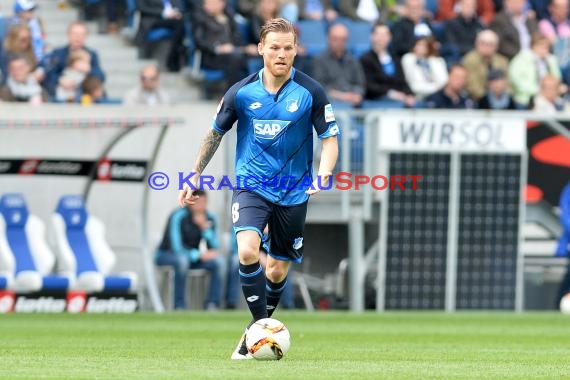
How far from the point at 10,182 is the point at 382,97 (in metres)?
5.59

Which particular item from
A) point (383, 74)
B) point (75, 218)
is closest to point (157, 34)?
point (383, 74)

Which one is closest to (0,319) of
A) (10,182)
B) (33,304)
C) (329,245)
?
(33,304)

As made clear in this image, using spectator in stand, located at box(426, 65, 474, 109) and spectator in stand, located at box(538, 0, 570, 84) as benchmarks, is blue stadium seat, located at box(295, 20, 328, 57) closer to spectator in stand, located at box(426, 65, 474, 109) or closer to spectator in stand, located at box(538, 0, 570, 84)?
spectator in stand, located at box(426, 65, 474, 109)

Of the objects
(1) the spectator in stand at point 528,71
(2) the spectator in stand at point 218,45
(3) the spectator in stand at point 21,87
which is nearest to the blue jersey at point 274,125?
(3) the spectator in stand at point 21,87

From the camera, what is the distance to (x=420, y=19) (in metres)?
23.7

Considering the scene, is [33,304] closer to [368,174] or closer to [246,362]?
[368,174]

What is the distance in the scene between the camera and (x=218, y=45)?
22.0 metres

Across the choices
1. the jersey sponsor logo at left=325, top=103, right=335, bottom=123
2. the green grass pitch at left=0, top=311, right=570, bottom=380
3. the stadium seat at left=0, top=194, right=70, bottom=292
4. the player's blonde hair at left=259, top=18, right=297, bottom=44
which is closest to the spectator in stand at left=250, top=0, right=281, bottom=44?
the stadium seat at left=0, top=194, right=70, bottom=292

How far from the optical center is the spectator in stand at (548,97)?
2284 centimetres

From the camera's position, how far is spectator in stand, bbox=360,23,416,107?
22312 millimetres

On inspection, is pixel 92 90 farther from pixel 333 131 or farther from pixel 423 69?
pixel 333 131

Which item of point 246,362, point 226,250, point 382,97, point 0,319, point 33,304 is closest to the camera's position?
point 246,362

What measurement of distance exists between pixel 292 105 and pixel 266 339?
163 cm

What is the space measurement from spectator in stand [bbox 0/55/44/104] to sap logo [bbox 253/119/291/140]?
1041 cm
